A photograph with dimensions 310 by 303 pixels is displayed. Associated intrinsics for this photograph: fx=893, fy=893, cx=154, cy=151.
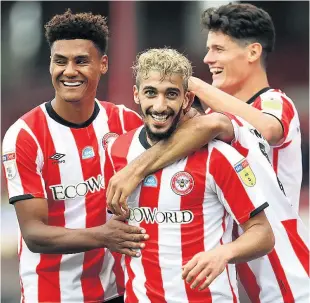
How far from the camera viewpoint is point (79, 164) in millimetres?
4043

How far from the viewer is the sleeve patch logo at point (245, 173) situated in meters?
3.51

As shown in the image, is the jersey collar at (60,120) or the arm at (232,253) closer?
the arm at (232,253)

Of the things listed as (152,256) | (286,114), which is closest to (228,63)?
(286,114)

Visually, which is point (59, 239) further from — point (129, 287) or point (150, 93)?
point (150, 93)

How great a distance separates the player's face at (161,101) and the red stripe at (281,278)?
0.81 metres

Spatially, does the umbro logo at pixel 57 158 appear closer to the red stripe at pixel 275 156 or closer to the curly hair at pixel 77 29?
the curly hair at pixel 77 29

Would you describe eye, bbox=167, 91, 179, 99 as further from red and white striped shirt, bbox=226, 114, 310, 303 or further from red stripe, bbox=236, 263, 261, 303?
red stripe, bbox=236, 263, 261, 303

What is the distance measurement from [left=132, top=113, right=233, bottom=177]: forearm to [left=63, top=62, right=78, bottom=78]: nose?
604 mm

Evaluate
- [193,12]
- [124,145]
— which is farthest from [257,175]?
[193,12]

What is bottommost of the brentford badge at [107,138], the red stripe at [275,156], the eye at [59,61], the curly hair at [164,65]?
the red stripe at [275,156]

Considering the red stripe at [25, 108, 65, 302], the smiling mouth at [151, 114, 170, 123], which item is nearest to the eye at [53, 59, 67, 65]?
the red stripe at [25, 108, 65, 302]

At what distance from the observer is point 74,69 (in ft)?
13.1

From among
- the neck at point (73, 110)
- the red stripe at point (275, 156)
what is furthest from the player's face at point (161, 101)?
the red stripe at point (275, 156)

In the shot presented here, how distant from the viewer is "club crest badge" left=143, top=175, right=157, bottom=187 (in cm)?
358
